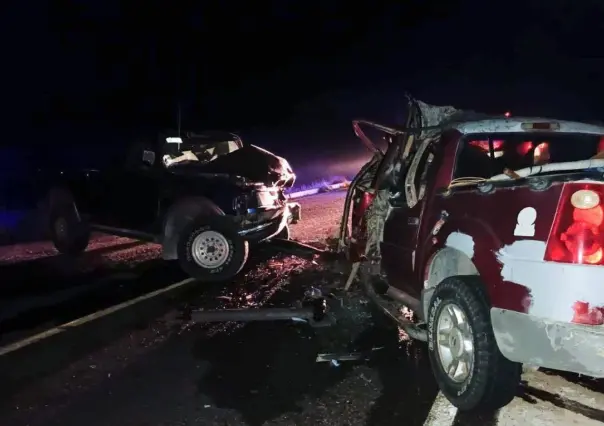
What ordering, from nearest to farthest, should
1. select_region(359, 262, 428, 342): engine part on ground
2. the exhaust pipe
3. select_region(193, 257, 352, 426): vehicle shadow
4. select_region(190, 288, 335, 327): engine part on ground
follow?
select_region(193, 257, 352, 426): vehicle shadow < select_region(359, 262, 428, 342): engine part on ground < the exhaust pipe < select_region(190, 288, 335, 327): engine part on ground

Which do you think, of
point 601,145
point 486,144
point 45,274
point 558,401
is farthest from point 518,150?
point 45,274

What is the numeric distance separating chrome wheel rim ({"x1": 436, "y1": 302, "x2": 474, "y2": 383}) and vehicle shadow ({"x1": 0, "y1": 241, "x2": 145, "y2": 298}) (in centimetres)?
539

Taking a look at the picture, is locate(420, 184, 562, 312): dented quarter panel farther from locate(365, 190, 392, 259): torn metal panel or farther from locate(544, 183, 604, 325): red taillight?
locate(365, 190, 392, 259): torn metal panel

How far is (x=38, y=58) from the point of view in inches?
1261

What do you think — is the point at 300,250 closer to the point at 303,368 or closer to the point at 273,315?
the point at 273,315

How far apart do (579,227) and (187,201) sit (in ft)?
19.6

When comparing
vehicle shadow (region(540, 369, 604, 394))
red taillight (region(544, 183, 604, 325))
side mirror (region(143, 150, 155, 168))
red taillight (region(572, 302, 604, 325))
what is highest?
side mirror (region(143, 150, 155, 168))

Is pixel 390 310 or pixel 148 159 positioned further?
pixel 148 159

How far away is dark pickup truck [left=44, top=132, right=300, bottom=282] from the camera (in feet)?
27.7

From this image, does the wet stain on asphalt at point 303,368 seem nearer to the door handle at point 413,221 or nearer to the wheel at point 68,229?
the door handle at point 413,221

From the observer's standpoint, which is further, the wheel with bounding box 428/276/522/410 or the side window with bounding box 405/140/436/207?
the side window with bounding box 405/140/436/207

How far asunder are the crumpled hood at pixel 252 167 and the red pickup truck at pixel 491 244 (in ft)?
10.6

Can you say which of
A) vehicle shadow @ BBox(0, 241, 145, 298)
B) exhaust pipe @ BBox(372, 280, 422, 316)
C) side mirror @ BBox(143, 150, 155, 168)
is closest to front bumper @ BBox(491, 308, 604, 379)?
exhaust pipe @ BBox(372, 280, 422, 316)

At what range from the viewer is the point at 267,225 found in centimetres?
892
